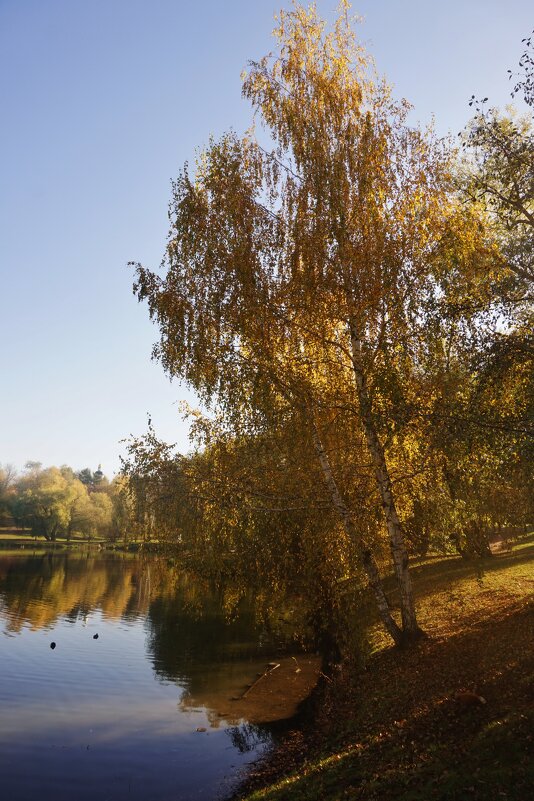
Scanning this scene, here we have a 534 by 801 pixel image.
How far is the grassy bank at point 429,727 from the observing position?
8.80 metres

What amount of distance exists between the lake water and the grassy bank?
2.33 metres

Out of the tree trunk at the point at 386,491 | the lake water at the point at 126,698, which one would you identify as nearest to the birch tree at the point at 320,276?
the tree trunk at the point at 386,491

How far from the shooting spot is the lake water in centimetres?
1376

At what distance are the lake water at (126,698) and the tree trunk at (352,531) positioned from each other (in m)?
5.00

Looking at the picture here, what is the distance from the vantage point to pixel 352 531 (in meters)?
15.9

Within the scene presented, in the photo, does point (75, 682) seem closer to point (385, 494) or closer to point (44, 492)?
point (385, 494)

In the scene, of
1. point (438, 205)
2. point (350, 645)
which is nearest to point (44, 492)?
point (350, 645)

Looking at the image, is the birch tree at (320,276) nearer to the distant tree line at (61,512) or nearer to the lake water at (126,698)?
the lake water at (126,698)

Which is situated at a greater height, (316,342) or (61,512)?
(316,342)

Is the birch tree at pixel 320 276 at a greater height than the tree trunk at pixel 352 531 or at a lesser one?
greater

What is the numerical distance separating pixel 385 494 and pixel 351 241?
7.88 metres

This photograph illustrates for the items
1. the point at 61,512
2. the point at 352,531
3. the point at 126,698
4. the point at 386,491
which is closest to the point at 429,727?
the point at 352,531

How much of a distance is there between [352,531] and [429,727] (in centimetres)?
580

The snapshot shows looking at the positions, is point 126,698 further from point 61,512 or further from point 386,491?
point 61,512
